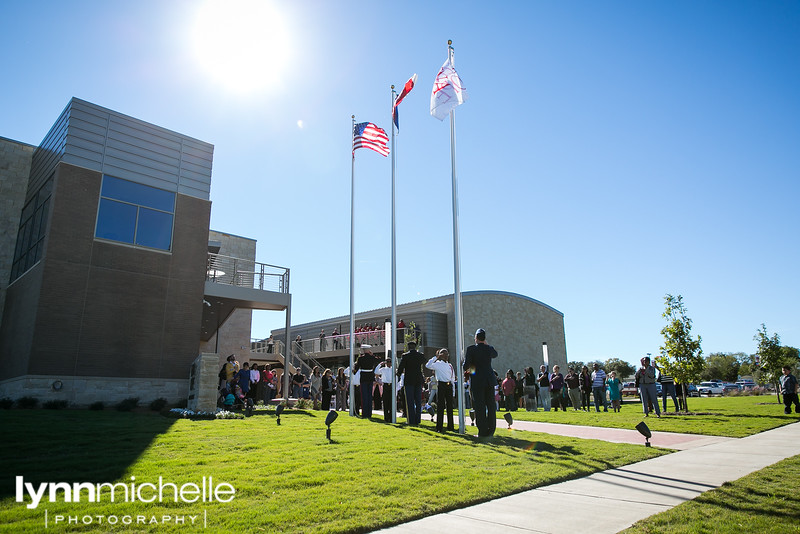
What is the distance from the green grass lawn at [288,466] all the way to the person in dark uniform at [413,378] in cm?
128

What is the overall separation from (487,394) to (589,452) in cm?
233

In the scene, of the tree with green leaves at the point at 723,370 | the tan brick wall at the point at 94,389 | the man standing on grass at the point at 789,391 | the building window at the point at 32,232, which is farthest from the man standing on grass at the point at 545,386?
the tree with green leaves at the point at 723,370

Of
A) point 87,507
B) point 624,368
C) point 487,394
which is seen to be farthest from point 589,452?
point 624,368

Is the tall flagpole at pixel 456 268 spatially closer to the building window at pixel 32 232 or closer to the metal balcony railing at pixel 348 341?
the building window at pixel 32 232

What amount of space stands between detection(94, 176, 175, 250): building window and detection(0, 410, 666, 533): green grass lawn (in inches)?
259

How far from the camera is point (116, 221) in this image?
15.7 m

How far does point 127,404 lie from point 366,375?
22.8 ft

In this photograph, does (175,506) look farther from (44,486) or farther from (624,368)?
(624,368)

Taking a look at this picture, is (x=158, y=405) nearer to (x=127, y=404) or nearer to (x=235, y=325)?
(x=127, y=404)

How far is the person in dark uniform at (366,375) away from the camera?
1386 cm

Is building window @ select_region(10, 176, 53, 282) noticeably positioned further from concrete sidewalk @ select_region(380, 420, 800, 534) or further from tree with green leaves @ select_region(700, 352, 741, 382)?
tree with green leaves @ select_region(700, 352, 741, 382)

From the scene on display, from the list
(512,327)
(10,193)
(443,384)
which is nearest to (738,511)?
(443,384)

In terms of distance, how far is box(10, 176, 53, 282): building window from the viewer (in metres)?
15.2

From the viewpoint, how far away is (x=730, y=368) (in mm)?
72250
